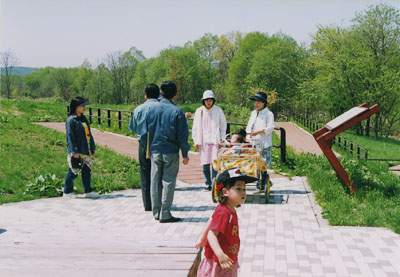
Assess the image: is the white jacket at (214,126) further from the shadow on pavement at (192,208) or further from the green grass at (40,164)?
the green grass at (40,164)

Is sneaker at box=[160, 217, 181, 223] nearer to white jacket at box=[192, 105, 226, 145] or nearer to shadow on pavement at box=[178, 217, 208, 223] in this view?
shadow on pavement at box=[178, 217, 208, 223]

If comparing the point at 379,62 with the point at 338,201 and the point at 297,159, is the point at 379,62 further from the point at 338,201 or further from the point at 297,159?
the point at 338,201

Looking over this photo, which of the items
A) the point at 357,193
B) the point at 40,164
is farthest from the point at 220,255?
the point at 40,164

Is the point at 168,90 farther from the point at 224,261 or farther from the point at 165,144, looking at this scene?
the point at 224,261

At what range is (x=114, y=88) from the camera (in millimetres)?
82812

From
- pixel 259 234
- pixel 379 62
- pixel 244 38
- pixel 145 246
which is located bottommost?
pixel 259 234

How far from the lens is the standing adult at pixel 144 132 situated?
6.80m

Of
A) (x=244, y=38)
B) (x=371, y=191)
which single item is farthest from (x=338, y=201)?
(x=244, y=38)

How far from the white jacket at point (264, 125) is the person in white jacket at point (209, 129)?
0.56 meters

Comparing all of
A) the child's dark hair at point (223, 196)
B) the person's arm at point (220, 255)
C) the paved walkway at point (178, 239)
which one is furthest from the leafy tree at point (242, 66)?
the person's arm at point (220, 255)

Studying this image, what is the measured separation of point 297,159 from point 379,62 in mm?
36699

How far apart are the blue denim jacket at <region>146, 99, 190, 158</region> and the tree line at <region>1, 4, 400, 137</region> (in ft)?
133

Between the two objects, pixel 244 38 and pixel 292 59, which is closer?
pixel 292 59

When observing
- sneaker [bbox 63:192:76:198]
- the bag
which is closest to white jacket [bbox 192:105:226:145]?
the bag
